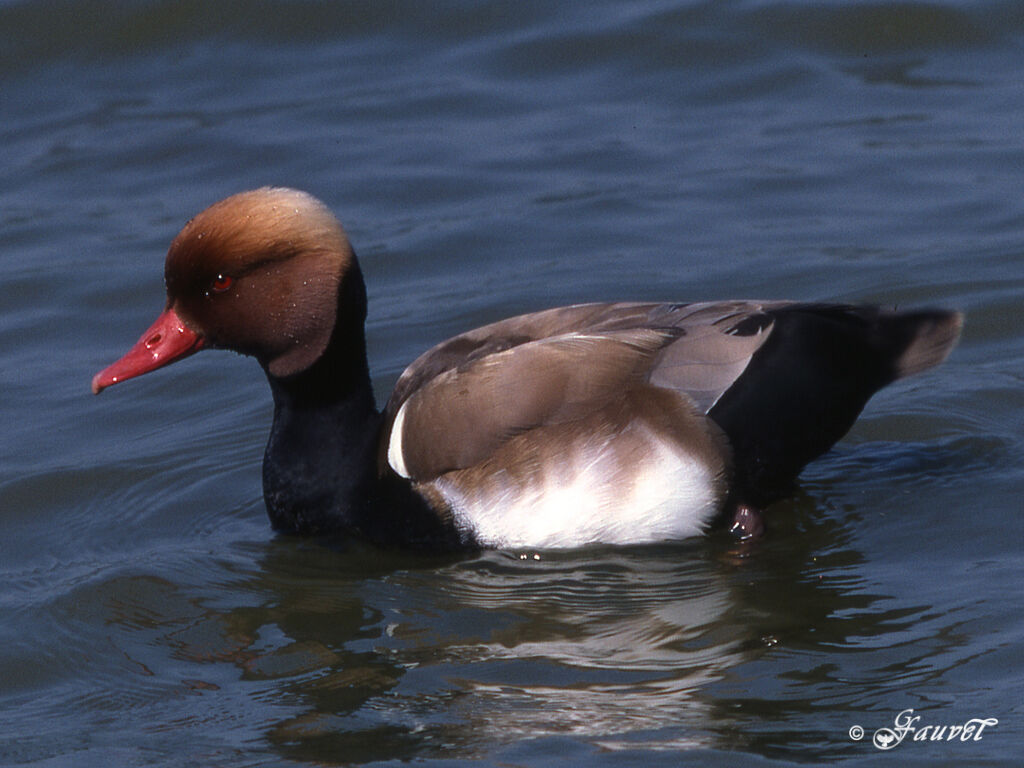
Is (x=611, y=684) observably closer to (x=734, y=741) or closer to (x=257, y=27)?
(x=734, y=741)

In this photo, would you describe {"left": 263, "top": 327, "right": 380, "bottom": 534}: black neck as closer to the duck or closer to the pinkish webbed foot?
the duck

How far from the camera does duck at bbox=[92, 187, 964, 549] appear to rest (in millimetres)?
5422

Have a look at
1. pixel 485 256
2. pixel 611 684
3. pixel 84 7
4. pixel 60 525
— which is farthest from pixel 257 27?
pixel 611 684

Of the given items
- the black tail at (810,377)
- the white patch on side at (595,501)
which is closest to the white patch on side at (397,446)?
the white patch on side at (595,501)

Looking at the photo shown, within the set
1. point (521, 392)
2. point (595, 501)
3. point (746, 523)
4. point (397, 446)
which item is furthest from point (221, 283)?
point (746, 523)

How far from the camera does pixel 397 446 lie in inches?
221

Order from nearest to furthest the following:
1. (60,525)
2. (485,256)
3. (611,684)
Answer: (611,684) < (60,525) < (485,256)

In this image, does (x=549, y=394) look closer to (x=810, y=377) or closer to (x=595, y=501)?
(x=595, y=501)

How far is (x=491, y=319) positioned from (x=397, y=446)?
216cm

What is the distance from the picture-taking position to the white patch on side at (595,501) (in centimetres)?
542

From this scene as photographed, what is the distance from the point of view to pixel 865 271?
25.6 feet

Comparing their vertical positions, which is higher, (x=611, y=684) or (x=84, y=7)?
(x=84, y=7)

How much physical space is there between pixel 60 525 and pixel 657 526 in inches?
90.5

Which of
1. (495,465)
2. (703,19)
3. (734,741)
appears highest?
(703,19)
